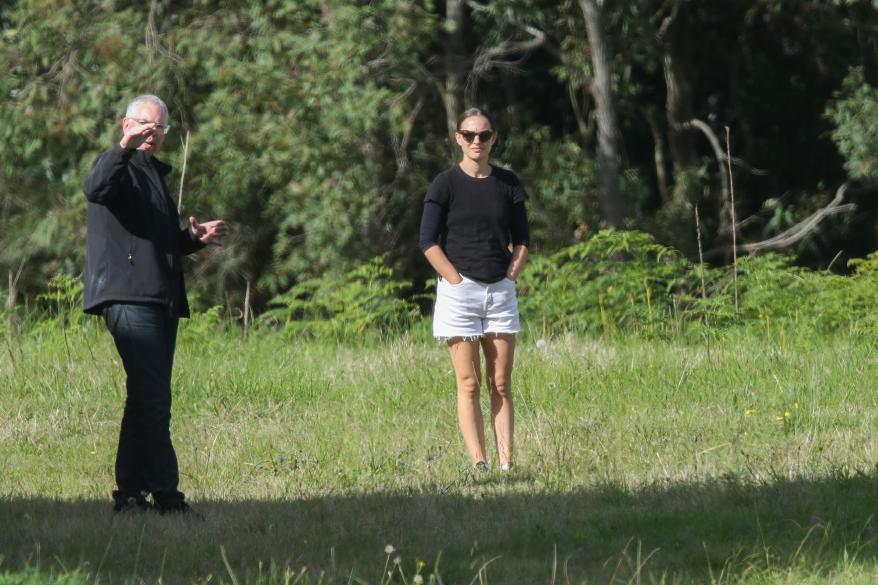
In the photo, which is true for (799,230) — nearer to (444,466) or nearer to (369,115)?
(369,115)

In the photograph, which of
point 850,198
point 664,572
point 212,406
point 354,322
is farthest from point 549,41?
point 664,572

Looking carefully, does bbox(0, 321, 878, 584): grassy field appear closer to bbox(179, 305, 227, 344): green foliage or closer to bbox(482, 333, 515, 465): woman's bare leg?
bbox(179, 305, 227, 344): green foliage

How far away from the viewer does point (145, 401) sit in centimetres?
654

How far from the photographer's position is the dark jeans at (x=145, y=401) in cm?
648

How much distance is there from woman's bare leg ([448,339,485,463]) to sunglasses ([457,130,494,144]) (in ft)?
3.38

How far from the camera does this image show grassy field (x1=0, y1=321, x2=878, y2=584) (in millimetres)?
5551

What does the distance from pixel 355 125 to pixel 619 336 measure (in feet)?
18.6

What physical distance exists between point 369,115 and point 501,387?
9.05m

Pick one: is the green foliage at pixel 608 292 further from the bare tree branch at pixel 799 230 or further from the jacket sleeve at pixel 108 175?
the bare tree branch at pixel 799 230

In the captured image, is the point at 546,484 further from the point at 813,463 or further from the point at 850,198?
the point at 850,198

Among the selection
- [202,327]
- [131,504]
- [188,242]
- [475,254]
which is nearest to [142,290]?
[188,242]

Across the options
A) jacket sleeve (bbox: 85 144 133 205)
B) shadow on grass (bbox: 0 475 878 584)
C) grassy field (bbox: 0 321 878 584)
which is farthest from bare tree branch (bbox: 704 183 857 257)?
jacket sleeve (bbox: 85 144 133 205)

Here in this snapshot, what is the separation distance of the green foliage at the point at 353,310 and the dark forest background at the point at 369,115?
186cm

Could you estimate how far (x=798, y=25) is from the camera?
2062 centimetres
